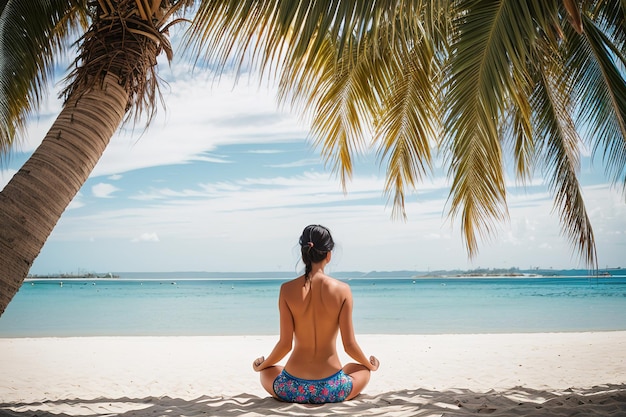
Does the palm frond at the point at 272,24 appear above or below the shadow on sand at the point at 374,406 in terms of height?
above

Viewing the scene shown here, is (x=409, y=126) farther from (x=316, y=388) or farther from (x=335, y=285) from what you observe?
(x=316, y=388)

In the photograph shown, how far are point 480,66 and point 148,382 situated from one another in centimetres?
503

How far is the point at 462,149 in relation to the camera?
12.0 feet

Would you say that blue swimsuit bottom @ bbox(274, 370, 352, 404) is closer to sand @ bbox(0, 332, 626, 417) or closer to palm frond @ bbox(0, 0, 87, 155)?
sand @ bbox(0, 332, 626, 417)

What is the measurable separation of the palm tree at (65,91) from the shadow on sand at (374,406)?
164cm

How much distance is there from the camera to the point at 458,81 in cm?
348

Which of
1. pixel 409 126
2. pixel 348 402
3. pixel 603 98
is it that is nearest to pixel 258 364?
pixel 348 402

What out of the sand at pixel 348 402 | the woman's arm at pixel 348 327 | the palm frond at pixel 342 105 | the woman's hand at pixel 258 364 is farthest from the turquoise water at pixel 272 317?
the woman's arm at pixel 348 327

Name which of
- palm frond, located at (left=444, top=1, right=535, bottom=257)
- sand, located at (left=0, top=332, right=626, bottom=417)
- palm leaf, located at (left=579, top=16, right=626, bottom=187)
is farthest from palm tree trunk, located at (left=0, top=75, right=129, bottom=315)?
palm leaf, located at (left=579, top=16, right=626, bottom=187)

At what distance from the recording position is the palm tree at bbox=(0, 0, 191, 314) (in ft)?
9.13

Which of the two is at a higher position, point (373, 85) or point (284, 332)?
point (373, 85)

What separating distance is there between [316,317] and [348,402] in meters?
0.73

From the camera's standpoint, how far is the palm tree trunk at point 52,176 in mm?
2713

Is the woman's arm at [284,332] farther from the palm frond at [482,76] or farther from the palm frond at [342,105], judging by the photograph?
the palm frond at [342,105]
